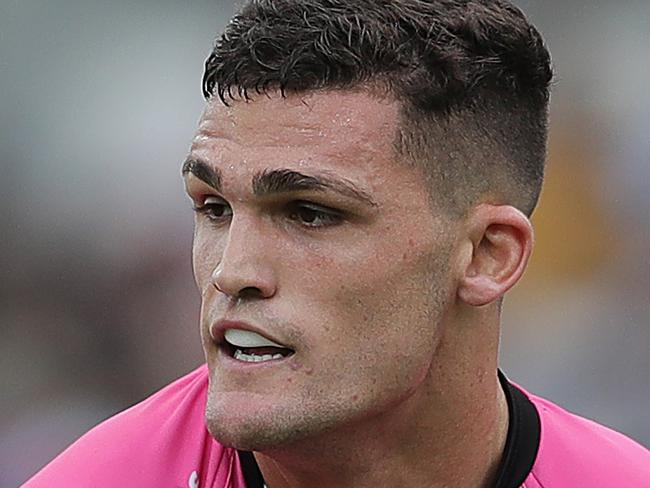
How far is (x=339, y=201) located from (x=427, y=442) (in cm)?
61

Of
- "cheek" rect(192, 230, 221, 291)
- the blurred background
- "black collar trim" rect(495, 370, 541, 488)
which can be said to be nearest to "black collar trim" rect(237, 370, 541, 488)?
"black collar trim" rect(495, 370, 541, 488)

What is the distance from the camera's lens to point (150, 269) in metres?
5.15

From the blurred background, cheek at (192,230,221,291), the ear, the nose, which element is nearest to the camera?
the nose

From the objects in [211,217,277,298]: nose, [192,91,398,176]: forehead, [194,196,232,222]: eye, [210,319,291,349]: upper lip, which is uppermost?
[192,91,398,176]: forehead

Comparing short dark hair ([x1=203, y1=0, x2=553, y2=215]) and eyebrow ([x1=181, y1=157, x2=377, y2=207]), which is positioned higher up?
short dark hair ([x1=203, y1=0, x2=553, y2=215])

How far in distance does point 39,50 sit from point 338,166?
385 centimetres

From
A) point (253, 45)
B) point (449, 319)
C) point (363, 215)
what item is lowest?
point (449, 319)

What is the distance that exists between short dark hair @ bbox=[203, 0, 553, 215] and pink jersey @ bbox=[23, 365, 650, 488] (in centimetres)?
61

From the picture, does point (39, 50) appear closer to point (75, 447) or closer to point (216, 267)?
point (75, 447)

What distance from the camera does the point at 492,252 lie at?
7.84ft

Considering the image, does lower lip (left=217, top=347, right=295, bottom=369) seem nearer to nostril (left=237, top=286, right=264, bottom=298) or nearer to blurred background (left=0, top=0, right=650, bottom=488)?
nostril (left=237, top=286, right=264, bottom=298)

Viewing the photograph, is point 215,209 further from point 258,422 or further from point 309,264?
point 258,422

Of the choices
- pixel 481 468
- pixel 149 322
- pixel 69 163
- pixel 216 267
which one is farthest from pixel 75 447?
pixel 69 163

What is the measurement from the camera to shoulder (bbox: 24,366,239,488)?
8.34 ft
